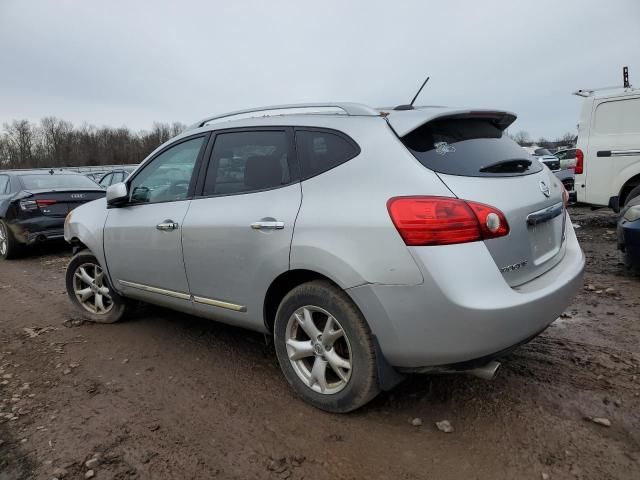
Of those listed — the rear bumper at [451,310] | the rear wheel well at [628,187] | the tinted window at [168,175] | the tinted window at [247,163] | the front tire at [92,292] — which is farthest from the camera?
the rear wheel well at [628,187]

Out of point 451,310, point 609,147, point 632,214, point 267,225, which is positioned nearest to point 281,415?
point 267,225

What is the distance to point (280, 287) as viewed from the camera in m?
2.86

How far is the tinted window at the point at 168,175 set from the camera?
3.52m

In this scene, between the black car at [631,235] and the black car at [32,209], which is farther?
the black car at [32,209]

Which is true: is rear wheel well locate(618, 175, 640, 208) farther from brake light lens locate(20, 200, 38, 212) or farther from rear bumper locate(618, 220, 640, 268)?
brake light lens locate(20, 200, 38, 212)

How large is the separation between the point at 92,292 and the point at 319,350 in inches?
111

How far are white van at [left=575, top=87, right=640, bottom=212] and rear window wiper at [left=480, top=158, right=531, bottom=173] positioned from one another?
18.7 ft

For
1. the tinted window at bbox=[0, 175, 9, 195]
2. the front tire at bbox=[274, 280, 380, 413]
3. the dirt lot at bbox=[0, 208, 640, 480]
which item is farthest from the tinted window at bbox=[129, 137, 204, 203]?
the tinted window at bbox=[0, 175, 9, 195]

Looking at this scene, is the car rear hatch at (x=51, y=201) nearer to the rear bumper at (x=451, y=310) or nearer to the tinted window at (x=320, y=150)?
the tinted window at (x=320, y=150)

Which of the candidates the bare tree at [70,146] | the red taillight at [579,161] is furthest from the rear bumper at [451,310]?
the bare tree at [70,146]

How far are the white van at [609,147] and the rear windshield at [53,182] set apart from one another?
27.9 ft

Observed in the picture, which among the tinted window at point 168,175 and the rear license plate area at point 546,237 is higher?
the tinted window at point 168,175

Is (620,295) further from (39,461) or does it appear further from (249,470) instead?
(39,461)

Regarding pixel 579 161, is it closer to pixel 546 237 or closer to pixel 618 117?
pixel 618 117
